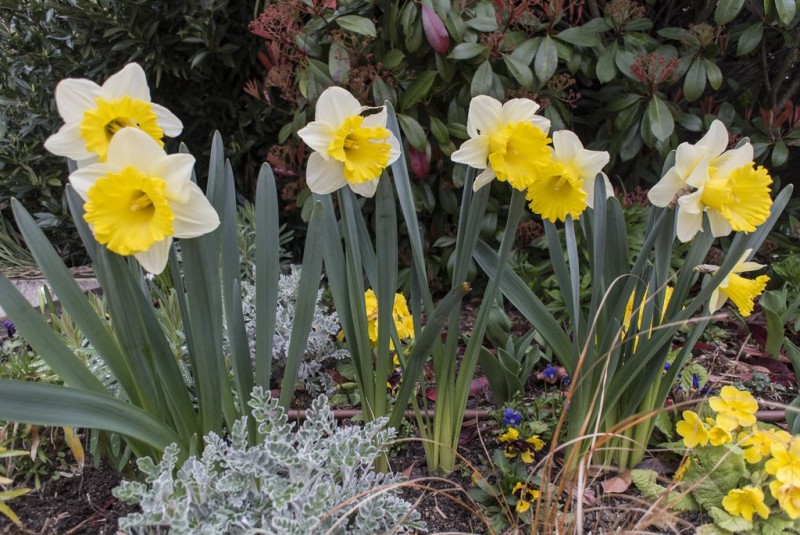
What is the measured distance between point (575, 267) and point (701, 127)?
53.2 inches

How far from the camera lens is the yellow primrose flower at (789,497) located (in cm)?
110

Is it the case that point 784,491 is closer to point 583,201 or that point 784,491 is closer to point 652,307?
point 652,307

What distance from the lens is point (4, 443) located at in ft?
4.22

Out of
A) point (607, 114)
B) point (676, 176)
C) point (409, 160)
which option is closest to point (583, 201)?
point (676, 176)

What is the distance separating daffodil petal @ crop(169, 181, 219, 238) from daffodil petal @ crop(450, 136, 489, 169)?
0.46 m

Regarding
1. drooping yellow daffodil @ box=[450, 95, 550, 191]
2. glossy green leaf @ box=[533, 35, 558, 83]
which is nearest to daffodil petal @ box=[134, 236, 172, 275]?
drooping yellow daffodil @ box=[450, 95, 550, 191]

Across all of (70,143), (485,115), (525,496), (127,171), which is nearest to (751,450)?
(525,496)

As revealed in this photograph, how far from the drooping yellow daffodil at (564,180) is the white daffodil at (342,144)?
29 centimetres

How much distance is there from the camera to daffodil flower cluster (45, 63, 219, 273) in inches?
34.0

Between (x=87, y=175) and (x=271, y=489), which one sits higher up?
(x=87, y=175)

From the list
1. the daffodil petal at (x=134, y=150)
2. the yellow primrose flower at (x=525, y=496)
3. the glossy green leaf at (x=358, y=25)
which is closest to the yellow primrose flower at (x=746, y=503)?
the yellow primrose flower at (x=525, y=496)

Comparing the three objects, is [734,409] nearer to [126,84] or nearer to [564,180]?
[564,180]

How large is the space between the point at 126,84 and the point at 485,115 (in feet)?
2.03

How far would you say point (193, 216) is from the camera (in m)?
0.93
